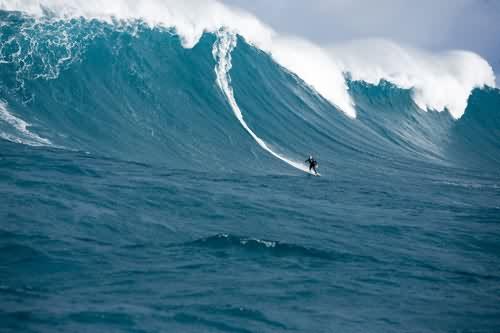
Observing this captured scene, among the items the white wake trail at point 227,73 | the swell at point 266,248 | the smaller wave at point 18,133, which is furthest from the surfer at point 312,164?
the swell at point 266,248

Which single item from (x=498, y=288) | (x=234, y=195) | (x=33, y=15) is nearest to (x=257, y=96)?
(x=33, y=15)

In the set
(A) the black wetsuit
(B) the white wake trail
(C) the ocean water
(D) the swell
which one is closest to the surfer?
(A) the black wetsuit

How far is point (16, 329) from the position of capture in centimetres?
638

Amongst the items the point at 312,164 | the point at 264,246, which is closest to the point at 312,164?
the point at 312,164

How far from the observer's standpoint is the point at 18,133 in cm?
1867

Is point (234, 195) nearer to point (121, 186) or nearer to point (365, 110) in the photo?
point (121, 186)

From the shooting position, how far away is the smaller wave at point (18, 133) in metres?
18.0

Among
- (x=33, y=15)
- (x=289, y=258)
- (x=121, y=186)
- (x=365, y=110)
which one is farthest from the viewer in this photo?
(x=365, y=110)

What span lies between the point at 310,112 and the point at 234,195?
695 inches

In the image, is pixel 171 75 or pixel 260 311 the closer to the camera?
pixel 260 311

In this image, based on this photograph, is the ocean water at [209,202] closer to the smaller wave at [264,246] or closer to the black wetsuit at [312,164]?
the smaller wave at [264,246]

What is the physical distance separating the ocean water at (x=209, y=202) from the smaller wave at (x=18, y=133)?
107 mm

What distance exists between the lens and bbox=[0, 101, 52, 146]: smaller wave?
18047 mm

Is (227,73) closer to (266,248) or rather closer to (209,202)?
(209,202)
